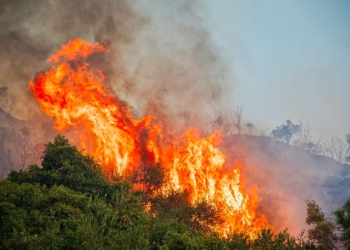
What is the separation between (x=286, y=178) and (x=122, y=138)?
65908 mm

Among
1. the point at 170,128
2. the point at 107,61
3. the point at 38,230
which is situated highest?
the point at 107,61

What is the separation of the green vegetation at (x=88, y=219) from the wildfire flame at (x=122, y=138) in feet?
38.8

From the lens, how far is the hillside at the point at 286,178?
83.8 metres

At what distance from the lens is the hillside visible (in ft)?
275

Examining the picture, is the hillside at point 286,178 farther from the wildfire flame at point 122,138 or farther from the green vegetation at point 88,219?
the green vegetation at point 88,219

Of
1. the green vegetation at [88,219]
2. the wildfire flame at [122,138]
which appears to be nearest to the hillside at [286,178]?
the wildfire flame at [122,138]

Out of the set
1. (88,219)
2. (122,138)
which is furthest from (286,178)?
(88,219)

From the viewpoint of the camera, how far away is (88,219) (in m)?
31.8

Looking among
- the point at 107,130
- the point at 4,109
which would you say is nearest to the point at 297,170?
the point at 107,130

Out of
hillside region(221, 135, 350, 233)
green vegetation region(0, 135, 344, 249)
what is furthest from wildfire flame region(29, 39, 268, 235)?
hillside region(221, 135, 350, 233)

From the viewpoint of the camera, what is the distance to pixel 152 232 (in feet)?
104

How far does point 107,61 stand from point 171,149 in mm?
19907

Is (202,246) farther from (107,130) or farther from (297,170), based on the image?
(297,170)

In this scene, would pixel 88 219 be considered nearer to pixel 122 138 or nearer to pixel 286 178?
pixel 122 138
